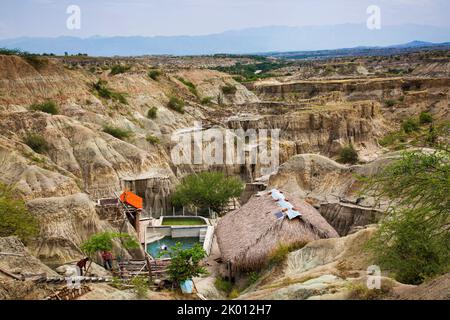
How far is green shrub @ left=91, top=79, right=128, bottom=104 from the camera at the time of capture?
50.6 meters

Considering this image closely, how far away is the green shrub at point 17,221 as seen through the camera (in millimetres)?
19484

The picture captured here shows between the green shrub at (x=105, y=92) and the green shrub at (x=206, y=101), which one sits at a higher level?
the green shrub at (x=105, y=92)

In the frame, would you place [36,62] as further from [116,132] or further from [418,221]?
[418,221]

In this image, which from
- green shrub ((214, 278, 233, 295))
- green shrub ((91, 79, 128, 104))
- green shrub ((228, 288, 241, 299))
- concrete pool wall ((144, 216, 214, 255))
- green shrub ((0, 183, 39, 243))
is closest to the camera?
green shrub ((228, 288, 241, 299))

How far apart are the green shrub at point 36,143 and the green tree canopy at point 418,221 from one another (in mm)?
24383

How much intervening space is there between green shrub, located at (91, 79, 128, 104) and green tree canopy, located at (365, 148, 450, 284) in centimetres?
3945

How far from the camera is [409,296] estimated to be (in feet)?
37.5

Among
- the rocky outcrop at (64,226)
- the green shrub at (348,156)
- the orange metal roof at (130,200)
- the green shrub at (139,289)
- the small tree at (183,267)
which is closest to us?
the green shrub at (139,289)

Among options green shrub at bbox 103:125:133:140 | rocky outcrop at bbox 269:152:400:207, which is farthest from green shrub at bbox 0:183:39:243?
green shrub at bbox 103:125:133:140

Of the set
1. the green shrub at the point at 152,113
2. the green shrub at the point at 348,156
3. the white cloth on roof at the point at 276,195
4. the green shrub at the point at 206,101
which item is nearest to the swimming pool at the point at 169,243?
the white cloth on roof at the point at 276,195

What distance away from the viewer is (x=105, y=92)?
50750 mm

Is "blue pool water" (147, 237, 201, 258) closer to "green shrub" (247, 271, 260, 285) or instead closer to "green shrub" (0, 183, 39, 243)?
"green shrub" (0, 183, 39, 243)

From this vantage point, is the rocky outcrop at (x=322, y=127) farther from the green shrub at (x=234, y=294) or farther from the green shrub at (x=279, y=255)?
the green shrub at (x=234, y=294)

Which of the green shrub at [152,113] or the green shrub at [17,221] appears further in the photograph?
the green shrub at [152,113]
